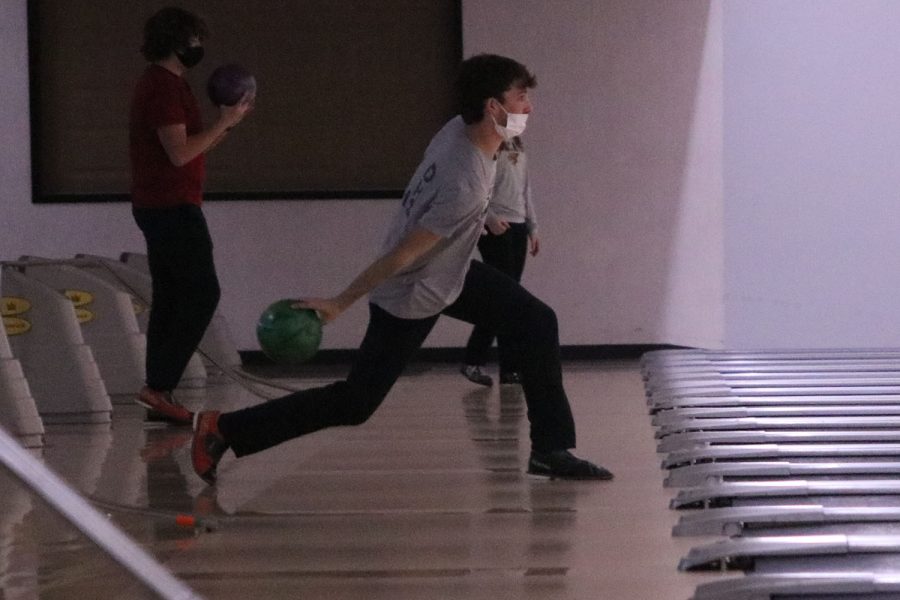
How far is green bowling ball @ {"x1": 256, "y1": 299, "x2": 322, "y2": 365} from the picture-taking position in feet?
14.4

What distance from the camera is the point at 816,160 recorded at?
33.4 ft

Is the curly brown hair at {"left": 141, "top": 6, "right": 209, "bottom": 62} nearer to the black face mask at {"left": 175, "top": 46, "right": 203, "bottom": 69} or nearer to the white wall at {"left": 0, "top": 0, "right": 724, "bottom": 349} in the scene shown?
the black face mask at {"left": 175, "top": 46, "right": 203, "bottom": 69}

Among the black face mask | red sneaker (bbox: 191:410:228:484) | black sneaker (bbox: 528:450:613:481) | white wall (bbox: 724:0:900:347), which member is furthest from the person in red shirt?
white wall (bbox: 724:0:900:347)

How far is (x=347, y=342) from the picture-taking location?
9.85 meters

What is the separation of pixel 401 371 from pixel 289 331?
379 millimetres

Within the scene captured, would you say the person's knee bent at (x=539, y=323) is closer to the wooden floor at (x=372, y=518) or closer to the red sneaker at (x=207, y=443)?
the wooden floor at (x=372, y=518)

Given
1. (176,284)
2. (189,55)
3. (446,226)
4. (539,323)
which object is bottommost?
(539,323)

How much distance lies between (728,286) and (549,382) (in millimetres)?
5194

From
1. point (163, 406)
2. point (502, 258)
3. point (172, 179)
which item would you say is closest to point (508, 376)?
point (502, 258)

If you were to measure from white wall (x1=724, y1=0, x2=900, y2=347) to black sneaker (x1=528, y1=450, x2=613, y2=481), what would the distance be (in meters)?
5.27

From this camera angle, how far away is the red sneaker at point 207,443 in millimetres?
4684

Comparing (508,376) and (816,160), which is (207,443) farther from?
(816,160)

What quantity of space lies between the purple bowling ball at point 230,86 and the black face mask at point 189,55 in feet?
0.42

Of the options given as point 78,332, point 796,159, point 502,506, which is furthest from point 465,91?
point 796,159
